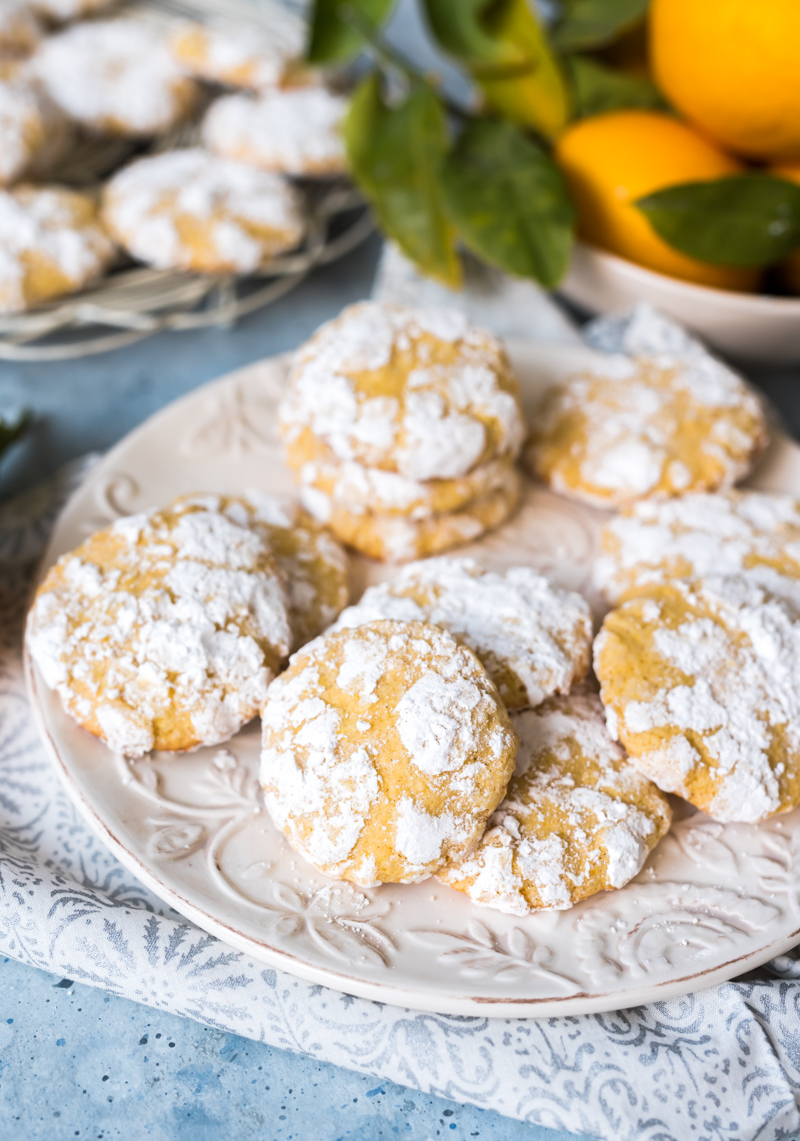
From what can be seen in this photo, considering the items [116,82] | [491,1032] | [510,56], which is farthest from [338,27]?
[491,1032]

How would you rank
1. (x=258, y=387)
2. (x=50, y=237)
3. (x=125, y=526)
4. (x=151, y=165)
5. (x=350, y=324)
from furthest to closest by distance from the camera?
1. (x=151, y=165)
2. (x=50, y=237)
3. (x=258, y=387)
4. (x=350, y=324)
5. (x=125, y=526)

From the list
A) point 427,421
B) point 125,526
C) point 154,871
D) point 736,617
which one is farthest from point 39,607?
point 736,617

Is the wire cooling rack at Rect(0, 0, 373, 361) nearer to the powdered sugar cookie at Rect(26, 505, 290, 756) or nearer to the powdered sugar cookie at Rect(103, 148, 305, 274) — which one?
the powdered sugar cookie at Rect(103, 148, 305, 274)

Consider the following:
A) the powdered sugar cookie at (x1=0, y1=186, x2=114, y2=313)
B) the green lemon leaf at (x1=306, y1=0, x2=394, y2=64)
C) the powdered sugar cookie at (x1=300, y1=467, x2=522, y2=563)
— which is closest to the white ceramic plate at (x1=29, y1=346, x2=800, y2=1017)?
the powdered sugar cookie at (x1=300, y1=467, x2=522, y2=563)

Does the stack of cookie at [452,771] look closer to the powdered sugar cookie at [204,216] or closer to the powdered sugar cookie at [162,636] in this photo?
the powdered sugar cookie at [162,636]

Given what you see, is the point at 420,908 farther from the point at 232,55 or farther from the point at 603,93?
the point at 232,55

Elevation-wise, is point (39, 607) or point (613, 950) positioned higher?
point (39, 607)

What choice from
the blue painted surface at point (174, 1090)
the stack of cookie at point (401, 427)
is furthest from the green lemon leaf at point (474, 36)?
the blue painted surface at point (174, 1090)

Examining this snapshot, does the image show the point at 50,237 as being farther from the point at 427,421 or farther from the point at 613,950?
the point at 613,950
